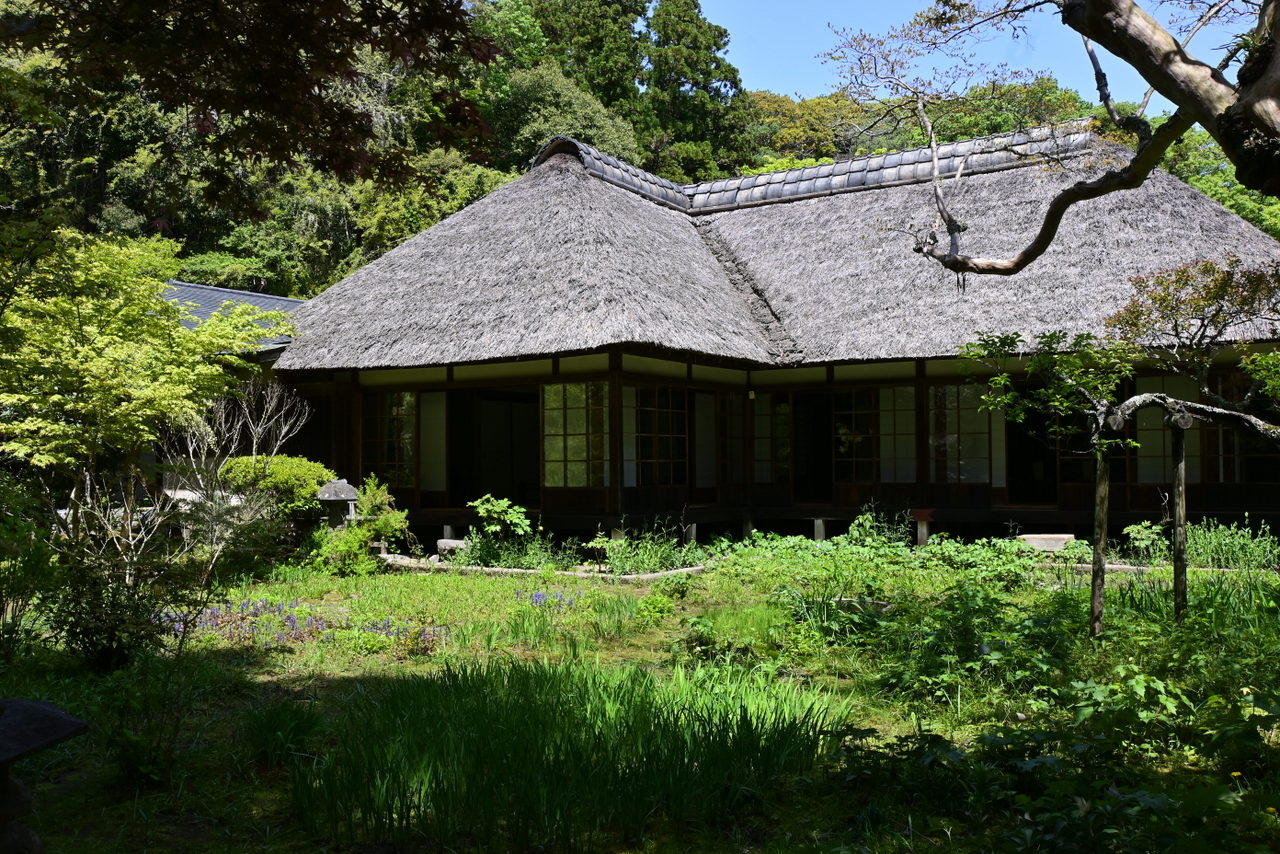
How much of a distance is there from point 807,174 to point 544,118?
442 inches

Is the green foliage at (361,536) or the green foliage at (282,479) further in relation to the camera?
the green foliage at (282,479)

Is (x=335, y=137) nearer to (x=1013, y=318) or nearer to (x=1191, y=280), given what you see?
(x=1191, y=280)

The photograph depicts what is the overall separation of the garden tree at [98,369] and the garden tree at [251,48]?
14.9ft

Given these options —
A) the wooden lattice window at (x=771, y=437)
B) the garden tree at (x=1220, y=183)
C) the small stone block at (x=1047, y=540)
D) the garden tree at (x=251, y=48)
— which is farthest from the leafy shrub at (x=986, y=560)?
the garden tree at (x=1220, y=183)

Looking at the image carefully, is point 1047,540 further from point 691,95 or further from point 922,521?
point 691,95

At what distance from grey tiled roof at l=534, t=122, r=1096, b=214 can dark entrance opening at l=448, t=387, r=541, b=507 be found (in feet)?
11.8

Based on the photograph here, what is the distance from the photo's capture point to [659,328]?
10789mm

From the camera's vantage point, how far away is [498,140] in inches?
578

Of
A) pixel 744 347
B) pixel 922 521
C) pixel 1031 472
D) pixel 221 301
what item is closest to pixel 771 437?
pixel 744 347

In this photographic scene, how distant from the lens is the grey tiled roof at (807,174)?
14329mm

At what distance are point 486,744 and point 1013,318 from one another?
32.4 feet

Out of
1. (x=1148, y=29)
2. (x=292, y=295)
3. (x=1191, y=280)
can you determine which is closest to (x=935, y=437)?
(x=1191, y=280)

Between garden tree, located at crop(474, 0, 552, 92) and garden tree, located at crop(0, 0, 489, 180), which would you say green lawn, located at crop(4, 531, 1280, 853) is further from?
garden tree, located at crop(474, 0, 552, 92)

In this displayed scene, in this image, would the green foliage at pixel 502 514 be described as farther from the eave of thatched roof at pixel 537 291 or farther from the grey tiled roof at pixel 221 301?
the grey tiled roof at pixel 221 301
